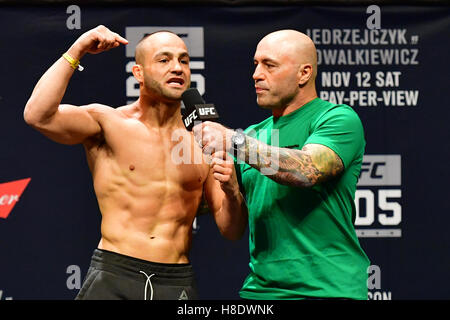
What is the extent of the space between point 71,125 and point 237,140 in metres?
0.71

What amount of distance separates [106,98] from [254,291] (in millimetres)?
1461

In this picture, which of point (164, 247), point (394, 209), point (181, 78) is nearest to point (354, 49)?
point (394, 209)

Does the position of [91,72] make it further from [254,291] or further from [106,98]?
[254,291]

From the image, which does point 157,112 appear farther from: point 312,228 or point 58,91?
point 312,228

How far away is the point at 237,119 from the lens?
10.8 ft

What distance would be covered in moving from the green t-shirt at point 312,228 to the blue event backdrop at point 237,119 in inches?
44.3

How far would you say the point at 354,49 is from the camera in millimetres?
3270

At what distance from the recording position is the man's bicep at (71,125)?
2.32 m

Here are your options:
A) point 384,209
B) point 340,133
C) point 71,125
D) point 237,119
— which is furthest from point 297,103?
point 384,209

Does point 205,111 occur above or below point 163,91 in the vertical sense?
below

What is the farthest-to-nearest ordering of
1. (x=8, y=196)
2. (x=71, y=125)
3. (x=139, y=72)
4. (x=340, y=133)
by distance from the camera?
(x=8, y=196)
(x=139, y=72)
(x=71, y=125)
(x=340, y=133)

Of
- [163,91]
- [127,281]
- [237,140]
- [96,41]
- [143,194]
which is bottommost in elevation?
[127,281]

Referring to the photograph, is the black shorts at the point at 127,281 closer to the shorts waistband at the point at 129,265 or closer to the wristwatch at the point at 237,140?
the shorts waistband at the point at 129,265

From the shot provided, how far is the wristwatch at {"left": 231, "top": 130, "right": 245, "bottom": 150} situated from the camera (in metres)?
1.94
